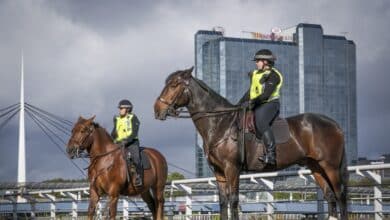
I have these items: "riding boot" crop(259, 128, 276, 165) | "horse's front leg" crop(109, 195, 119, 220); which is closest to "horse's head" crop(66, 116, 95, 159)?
"horse's front leg" crop(109, 195, 119, 220)

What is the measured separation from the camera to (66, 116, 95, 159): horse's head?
14359mm

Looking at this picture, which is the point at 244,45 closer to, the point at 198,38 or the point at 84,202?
the point at 198,38

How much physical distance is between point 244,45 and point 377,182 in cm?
14896

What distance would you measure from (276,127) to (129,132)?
4.46m

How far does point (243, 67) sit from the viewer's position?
530ft

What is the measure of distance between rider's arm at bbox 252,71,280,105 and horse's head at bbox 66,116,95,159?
4457 mm

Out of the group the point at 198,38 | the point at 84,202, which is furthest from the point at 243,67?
the point at 84,202

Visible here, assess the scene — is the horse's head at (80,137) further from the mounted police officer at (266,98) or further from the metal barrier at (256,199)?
the mounted police officer at (266,98)

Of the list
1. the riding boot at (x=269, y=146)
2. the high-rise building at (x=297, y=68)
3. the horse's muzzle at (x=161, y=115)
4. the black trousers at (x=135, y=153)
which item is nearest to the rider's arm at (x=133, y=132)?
the black trousers at (x=135, y=153)

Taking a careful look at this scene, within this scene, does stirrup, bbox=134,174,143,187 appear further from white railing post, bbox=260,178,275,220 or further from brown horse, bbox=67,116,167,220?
white railing post, bbox=260,178,275,220

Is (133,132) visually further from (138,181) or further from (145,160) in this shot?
(138,181)

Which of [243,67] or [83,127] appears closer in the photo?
[83,127]

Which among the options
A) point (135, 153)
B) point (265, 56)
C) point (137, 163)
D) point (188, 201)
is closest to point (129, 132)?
point (135, 153)

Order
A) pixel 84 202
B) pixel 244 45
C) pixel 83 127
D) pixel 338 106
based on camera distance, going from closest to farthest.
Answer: pixel 83 127 < pixel 84 202 < pixel 244 45 < pixel 338 106
